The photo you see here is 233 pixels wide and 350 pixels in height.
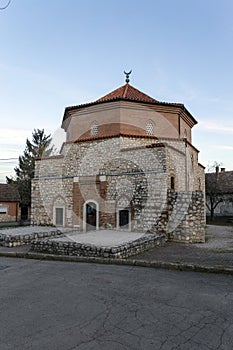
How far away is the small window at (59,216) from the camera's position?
16719 millimetres

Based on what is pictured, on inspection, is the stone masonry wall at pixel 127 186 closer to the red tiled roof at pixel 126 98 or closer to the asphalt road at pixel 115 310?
the red tiled roof at pixel 126 98

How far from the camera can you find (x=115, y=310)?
4715 mm

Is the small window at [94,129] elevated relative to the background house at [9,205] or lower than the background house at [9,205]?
elevated

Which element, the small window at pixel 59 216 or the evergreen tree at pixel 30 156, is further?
the evergreen tree at pixel 30 156

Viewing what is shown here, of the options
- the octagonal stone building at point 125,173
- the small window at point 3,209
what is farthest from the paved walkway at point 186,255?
the small window at point 3,209

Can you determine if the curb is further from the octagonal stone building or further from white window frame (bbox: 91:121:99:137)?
white window frame (bbox: 91:121:99:137)

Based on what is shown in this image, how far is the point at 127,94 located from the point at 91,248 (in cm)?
1138

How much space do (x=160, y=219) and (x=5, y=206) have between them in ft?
78.9

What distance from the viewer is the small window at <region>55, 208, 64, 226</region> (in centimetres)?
1672

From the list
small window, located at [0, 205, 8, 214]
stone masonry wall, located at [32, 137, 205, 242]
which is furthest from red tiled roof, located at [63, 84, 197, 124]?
small window, located at [0, 205, 8, 214]

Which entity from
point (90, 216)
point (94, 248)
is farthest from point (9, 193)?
point (94, 248)

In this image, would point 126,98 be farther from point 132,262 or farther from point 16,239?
point 132,262

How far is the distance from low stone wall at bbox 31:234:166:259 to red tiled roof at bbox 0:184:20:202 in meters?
23.0

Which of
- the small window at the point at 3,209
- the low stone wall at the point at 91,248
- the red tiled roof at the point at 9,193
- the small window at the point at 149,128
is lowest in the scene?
the low stone wall at the point at 91,248
